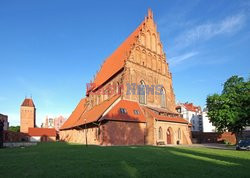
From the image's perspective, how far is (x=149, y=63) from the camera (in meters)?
40.7

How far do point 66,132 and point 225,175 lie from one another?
45.8 m

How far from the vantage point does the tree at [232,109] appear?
31.0 m

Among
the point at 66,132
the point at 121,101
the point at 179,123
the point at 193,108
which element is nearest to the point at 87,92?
the point at 66,132

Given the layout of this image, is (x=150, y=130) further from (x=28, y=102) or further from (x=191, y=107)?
(x=28, y=102)

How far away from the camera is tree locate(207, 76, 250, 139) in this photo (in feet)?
102

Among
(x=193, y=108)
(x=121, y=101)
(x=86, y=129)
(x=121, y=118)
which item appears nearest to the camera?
(x=121, y=118)

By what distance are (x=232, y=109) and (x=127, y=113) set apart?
15.6 metres

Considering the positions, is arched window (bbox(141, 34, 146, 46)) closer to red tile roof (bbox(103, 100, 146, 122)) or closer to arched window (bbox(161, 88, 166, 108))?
arched window (bbox(161, 88, 166, 108))

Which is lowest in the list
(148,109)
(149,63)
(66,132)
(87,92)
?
(66,132)

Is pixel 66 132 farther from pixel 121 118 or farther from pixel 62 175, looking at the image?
pixel 62 175

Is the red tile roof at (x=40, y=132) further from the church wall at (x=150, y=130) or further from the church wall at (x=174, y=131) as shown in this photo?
the church wall at (x=174, y=131)

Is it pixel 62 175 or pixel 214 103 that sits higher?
pixel 214 103

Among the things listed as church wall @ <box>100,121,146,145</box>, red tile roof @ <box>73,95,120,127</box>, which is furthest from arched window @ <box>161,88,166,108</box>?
red tile roof @ <box>73,95,120,127</box>

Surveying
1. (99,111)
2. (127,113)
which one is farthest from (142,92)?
(99,111)
